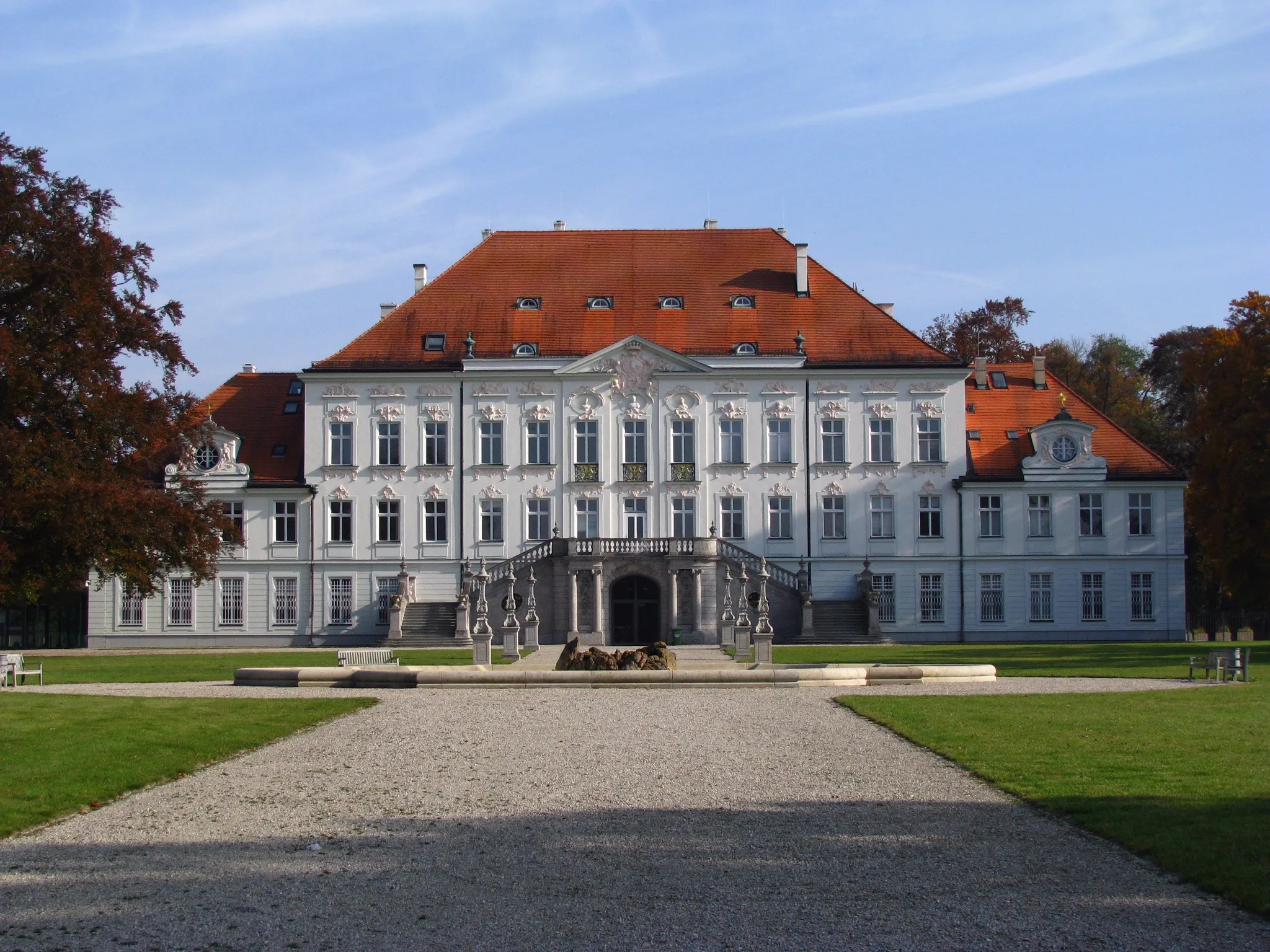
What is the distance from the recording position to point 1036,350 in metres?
68.4

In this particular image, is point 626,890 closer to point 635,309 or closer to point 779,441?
point 779,441

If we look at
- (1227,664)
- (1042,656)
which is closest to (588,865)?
(1227,664)

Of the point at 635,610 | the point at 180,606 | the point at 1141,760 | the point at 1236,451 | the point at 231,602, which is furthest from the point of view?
the point at 231,602

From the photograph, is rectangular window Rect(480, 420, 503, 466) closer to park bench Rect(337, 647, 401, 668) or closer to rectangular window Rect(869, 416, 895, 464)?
rectangular window Rect(869, 416, 895, 464)

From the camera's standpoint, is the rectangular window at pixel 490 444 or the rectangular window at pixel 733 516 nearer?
the rectangular window at pixel 733 516

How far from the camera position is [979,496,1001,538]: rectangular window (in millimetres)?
55344

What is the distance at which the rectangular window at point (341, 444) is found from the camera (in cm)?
5519

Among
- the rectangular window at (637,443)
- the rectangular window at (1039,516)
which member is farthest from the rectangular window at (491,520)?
the rectangular window at (1039,516)

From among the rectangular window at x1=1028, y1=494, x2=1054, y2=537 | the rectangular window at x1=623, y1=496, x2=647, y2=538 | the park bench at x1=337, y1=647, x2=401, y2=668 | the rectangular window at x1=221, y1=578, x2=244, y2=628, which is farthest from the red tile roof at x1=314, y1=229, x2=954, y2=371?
the park bench at x1=337, y1=647, x2=401, y2=668

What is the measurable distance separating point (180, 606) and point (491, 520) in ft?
39.5

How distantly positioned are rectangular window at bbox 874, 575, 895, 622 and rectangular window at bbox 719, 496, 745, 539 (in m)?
5.34

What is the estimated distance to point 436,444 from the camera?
55344 millimetres

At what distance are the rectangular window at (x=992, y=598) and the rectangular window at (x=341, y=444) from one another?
24.3 metres

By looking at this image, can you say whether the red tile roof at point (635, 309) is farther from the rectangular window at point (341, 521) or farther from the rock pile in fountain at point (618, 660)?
the rock pile in fountain at point (618, 660)
